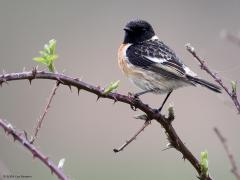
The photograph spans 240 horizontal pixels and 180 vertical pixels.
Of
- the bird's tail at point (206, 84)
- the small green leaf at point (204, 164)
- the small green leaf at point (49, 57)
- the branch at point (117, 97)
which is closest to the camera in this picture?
the branch at point (117, 97)

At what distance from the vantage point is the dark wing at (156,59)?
6379 millimetres

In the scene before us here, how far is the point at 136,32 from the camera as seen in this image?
742 cm

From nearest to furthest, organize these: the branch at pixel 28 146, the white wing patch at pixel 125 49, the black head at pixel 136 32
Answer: the branch at pixel 28 146 < the white wing patch at pixel 125 49 < the black head at pixel 136 32

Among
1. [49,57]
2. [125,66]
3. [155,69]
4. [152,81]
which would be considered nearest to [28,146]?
[49,57]

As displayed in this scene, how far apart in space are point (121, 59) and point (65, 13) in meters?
12.7

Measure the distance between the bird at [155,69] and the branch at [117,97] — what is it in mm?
2061

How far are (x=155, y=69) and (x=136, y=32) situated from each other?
3.56 ft

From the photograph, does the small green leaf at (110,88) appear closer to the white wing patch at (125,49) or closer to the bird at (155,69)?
the bird at (155,69)

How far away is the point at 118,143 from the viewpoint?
13.6 m

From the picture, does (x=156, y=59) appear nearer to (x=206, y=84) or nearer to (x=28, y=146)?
(x=206, y=84)

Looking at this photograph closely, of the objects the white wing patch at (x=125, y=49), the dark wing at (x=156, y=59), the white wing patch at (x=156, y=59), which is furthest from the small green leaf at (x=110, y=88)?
the white wing patch at (x=125, y=49)

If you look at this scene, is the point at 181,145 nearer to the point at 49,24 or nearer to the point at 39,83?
the point at 39,83

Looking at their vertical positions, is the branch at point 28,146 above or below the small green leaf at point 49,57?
below

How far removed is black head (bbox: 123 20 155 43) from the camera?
7359mm
